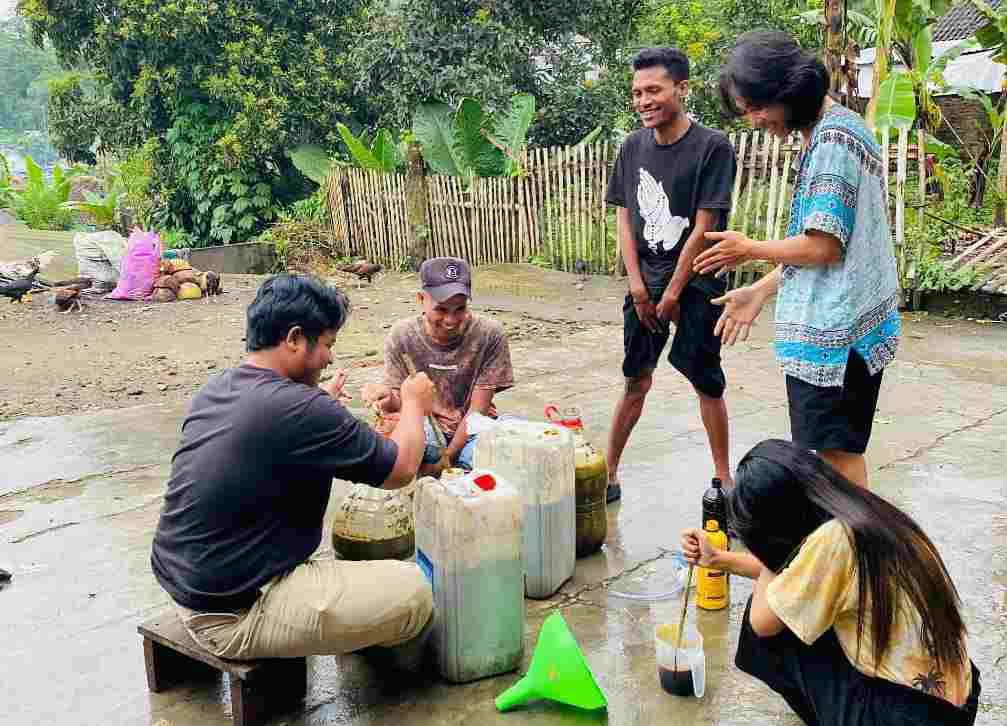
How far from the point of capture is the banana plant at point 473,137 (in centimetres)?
1316

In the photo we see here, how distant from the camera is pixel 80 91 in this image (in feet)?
62.8

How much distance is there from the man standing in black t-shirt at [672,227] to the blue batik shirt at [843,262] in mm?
974

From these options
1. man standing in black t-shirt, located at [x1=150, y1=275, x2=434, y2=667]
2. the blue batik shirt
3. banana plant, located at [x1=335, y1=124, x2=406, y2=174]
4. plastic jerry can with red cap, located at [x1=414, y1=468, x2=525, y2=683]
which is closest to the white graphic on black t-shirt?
the blue batik shirt

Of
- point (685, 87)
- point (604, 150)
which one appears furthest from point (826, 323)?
point (604, 150)

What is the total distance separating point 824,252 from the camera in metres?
3.18

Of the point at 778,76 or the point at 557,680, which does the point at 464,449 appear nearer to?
the point at 557,680

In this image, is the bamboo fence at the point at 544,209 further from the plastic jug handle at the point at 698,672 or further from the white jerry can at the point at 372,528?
the plastic jug handle at the point at 698,672

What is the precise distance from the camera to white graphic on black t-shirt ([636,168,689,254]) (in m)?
4.34

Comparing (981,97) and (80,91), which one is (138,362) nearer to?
(981,97)

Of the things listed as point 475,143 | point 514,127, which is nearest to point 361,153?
point 475,143

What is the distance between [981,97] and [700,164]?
9.01m

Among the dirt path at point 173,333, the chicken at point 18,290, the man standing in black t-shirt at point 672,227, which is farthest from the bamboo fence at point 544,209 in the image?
the man standing in black t-shirt at point 672,227

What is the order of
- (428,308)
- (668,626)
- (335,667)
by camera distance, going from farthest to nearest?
(428,308), (335,667), (668,626)

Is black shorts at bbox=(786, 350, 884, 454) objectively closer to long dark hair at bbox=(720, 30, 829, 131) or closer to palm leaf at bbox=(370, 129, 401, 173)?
long dark hair at bbox=(720, 30, 829, 131)
